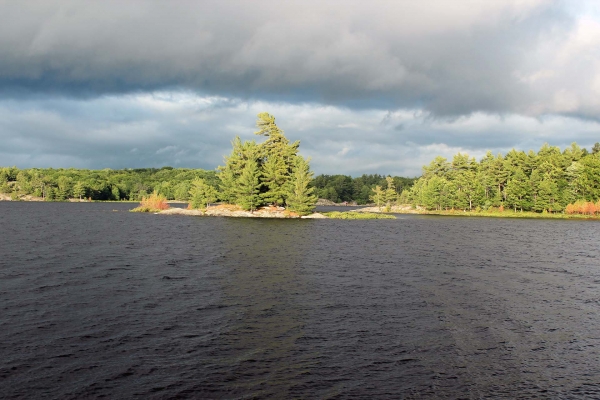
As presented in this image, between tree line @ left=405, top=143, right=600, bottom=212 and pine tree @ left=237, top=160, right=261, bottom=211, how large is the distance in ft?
296

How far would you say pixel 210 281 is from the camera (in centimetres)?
3538

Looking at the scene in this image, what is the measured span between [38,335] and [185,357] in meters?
8.25

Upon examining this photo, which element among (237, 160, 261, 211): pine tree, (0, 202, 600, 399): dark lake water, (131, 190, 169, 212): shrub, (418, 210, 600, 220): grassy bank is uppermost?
(237, 160, 261, 211): pine tree

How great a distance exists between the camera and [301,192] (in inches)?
4911

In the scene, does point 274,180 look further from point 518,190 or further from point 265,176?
point 518,190

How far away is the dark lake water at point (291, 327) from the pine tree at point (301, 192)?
251ft

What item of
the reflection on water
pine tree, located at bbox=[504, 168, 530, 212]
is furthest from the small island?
the reflection on water

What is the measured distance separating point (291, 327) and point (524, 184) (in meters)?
163

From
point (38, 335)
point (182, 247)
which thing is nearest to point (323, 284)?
point (38, 335)

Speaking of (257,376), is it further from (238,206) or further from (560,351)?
(238,206)

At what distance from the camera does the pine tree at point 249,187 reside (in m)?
124

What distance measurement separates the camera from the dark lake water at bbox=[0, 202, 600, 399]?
55.5 ft

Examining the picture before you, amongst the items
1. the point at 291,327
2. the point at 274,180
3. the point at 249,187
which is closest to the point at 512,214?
the point at 274,180

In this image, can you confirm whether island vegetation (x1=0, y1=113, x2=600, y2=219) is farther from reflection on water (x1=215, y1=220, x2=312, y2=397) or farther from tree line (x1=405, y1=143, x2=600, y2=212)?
reflection on water (x1=215, y1=220, x2=312, y2=397)
